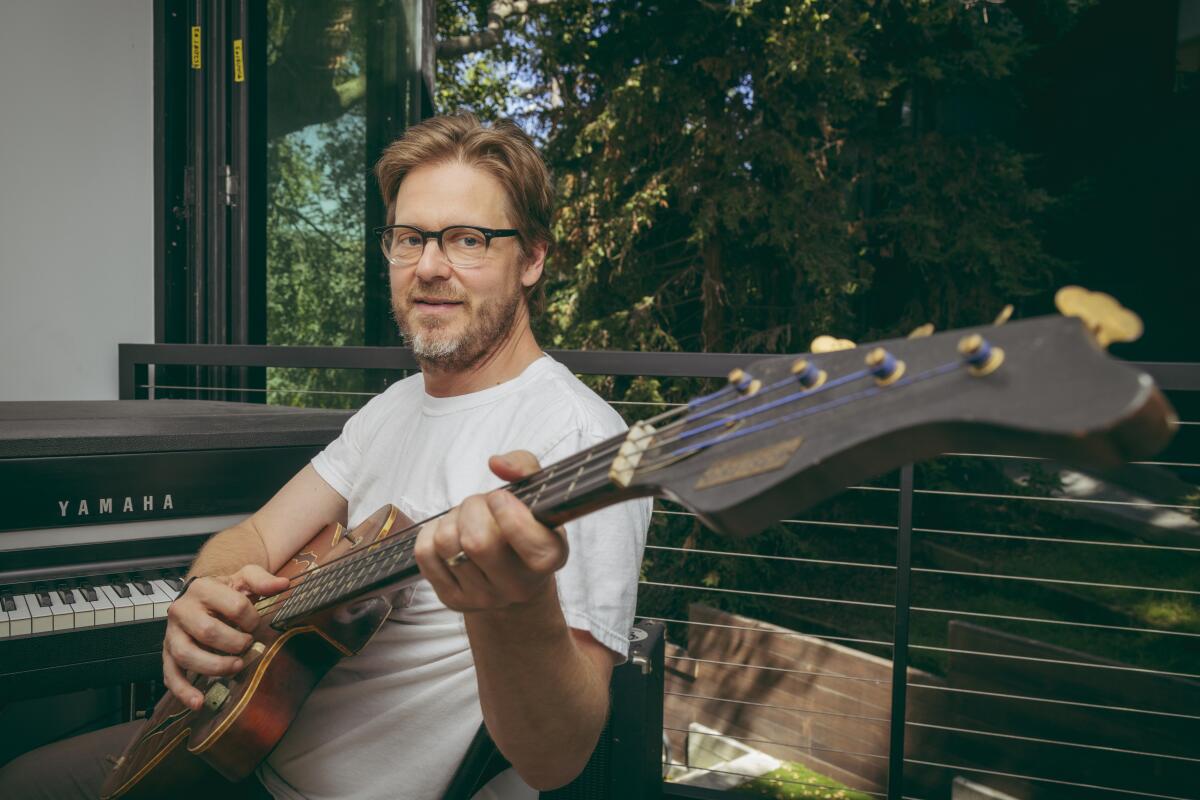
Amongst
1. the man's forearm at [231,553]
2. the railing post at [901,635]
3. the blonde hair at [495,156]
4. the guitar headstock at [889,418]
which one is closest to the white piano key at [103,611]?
the man's forearm at [231,553]

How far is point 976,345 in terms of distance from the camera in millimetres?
539

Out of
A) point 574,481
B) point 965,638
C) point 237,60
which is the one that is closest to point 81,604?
point 574,481

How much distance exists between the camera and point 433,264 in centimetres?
128

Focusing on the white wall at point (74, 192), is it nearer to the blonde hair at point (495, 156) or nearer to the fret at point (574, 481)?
the blonde hair at point (495, 156)

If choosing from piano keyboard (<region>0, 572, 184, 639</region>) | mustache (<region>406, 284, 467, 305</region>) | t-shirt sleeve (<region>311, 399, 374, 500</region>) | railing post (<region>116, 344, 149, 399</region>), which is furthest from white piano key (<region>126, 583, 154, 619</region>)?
railing post (<region>116, 344, 149, 399</region>)

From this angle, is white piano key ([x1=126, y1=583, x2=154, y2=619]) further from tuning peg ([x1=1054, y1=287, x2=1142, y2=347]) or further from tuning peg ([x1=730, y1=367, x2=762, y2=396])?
tuning peg ([x1=1054, y1=287, x2=1142, y2=347])

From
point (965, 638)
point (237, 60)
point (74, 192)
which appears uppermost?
point (237, 60)

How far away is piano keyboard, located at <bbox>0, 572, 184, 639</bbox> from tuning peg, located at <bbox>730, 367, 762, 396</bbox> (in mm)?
1172

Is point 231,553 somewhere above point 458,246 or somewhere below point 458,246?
below

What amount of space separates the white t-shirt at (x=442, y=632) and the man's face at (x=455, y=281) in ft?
0.26

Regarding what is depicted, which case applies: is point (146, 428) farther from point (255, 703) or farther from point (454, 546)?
point (454, 546)

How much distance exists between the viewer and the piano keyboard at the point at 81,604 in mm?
1337

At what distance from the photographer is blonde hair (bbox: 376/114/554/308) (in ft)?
4.35

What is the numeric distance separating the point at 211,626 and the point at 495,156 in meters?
0.79
